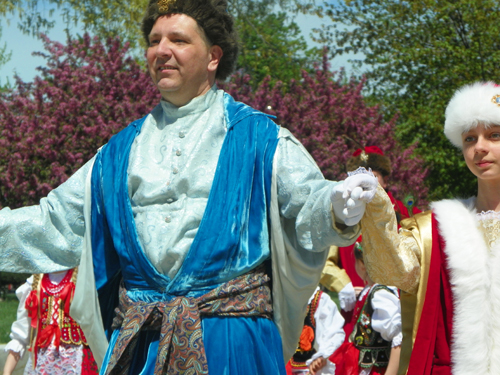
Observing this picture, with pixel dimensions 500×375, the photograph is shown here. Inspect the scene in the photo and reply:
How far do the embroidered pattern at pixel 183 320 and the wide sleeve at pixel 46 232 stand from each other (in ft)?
1.48

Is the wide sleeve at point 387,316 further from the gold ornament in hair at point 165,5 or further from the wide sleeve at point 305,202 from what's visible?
the gold ornament in hair at point 165,5

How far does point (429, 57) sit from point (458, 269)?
15.4 meters

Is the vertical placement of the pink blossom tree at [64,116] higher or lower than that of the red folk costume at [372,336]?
higher

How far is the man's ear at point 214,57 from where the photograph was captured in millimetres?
3256

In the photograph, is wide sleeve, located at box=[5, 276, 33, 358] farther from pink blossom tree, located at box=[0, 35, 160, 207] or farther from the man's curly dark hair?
pink blossom tree, located at box=[0, 35, 160, 207]

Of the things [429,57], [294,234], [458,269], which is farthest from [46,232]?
[429,57]

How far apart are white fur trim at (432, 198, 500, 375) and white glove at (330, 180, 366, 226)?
2.54 feet

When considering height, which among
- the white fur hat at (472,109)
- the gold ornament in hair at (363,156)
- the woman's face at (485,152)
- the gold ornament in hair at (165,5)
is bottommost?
the woman's face at (485,152)

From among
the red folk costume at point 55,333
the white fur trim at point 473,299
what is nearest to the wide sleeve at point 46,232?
the white fur trim at point 473,299

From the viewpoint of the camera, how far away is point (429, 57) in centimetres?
1775

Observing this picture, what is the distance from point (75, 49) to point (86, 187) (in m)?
10.7

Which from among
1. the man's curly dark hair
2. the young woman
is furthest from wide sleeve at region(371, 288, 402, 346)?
the man's curly dark hair

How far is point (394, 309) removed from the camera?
4648mm

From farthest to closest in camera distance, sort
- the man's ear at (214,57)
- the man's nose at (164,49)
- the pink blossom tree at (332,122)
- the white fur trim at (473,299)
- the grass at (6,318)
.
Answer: the pink blossom tree at (332,122) → the grass at (6,318) → the man's ear at (214,57) → the man's nose at (164,49) → the white fur trim at (473,299)
